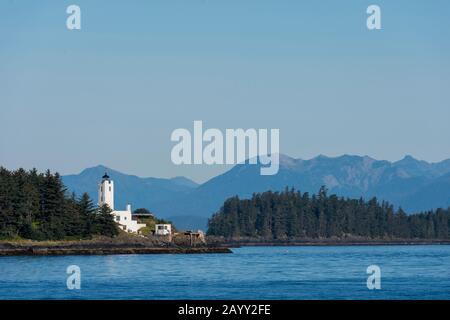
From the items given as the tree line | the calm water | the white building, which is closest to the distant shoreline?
the tree line

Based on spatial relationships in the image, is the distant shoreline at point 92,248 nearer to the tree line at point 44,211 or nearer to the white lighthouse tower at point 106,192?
the tree line at point 44,211

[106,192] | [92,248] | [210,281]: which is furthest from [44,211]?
[210,281]

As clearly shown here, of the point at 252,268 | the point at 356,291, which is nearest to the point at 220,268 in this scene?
the point at 252,268

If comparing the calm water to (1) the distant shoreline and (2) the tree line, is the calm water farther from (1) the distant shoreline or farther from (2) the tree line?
(2) the tree line

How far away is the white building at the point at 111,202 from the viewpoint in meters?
183

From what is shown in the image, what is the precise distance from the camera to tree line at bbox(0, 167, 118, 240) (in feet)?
520

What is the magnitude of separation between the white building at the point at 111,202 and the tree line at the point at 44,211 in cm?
802

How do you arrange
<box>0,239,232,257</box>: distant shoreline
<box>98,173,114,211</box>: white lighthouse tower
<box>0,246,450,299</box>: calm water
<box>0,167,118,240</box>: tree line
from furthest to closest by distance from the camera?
1. <box>98,173,114,211</box>: white lighthouse tower
2. <box>0,167,118,240</box>: tree line
3. <box>0,239,232,257</box>: distant shoreline
4. <box>0,246,450,299</box>: calm water

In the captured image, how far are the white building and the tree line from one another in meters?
8.02

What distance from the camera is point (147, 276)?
105m

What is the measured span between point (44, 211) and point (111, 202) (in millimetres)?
22870

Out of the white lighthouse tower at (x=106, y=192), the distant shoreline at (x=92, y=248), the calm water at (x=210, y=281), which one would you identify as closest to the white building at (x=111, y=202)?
the white lighthouse tower at (x=106, y=192)
